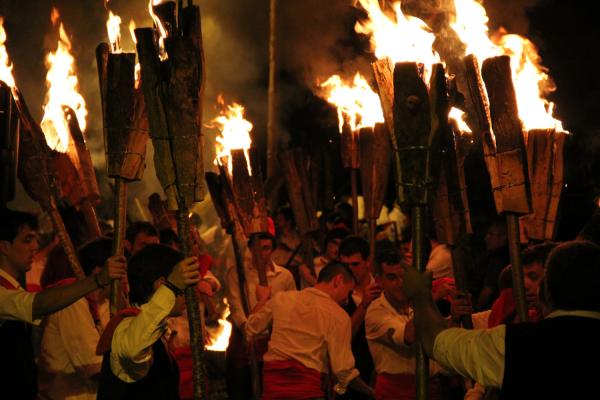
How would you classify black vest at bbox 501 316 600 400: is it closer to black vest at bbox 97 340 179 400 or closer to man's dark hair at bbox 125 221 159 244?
black vest at bbox 97 340 179 400

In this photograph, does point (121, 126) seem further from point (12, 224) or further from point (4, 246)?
point (4, 246)

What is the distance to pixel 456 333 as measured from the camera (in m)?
4.34

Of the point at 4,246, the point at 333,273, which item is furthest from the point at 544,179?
the point at 4,246

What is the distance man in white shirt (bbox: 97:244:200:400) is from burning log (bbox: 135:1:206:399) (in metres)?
0.60

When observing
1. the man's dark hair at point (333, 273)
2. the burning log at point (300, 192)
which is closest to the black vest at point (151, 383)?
the man's dark hair at point (333, 273)

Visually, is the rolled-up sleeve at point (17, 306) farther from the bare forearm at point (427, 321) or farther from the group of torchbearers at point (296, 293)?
the bare forearm at point (427, 321)

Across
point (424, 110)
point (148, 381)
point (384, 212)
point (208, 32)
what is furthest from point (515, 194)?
point (208, 32)

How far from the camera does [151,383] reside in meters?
4.83

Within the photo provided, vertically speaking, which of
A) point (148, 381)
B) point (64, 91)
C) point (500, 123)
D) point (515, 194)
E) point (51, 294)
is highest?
point (64, 91)

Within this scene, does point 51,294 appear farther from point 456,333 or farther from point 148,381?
point 456,333

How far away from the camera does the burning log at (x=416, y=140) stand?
16.4ft

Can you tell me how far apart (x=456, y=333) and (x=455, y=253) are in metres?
2.30

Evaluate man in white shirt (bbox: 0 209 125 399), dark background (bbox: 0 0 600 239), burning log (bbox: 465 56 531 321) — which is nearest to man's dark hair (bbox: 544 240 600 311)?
burning log (bbox: 465 56 531 321)

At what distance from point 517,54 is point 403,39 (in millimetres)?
2419
